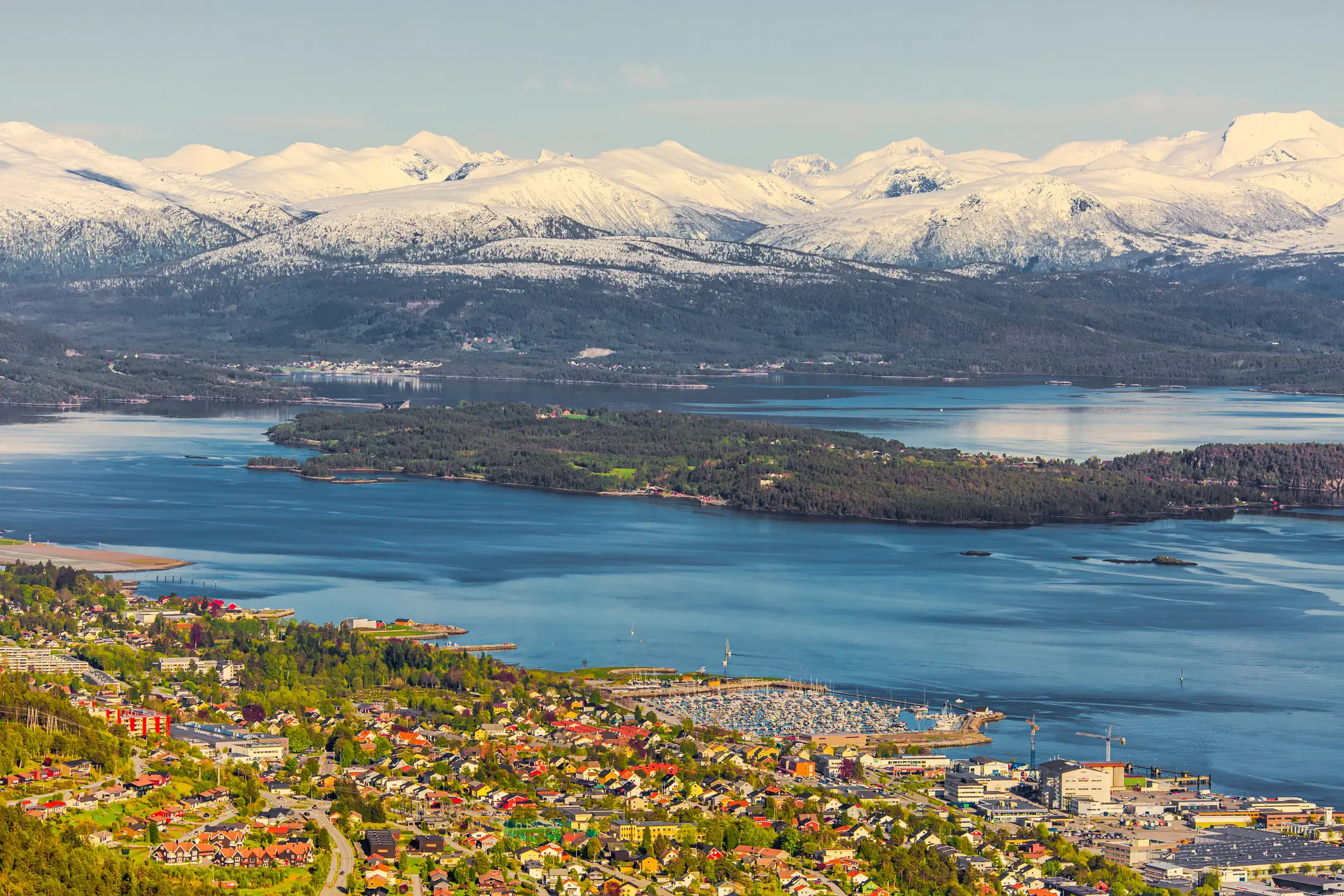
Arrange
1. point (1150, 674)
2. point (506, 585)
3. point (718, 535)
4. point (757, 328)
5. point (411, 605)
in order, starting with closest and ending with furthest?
point (1150, 674) < point (411, 605) < point (506, 585) < point (718, 535) < point (757, 328)

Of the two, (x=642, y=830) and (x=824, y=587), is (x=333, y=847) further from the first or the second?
(x=824, y=587)

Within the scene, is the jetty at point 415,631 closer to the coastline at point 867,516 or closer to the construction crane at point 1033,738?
the construction crane at point 1033,738

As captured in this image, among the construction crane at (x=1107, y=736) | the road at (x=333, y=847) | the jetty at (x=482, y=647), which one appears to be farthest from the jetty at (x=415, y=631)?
the road at (x=333, y=847)

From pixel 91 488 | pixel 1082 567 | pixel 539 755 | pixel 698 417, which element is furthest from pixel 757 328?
pixel 539 755

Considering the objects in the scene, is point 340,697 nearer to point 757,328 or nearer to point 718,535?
point 718,535

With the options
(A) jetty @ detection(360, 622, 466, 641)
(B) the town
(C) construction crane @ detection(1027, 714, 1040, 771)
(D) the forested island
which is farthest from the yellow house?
(D) the forested island

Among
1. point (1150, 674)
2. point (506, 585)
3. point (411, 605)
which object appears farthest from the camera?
point (506, 585)

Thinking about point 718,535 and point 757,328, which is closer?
point 718,535
